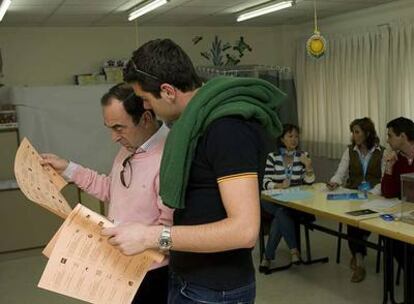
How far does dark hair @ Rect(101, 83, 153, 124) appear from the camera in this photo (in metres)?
1.48

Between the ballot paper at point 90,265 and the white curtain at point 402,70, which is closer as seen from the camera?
the ballot paper at point 90,265

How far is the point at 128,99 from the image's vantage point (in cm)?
148

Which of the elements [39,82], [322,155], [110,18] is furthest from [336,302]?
[39,82]

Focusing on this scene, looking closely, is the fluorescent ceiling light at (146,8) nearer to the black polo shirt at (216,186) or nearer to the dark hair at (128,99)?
the dark hair at (128,99)

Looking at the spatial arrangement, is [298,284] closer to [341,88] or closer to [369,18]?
[341,88]

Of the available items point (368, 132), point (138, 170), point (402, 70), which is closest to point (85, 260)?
point (138, 170)

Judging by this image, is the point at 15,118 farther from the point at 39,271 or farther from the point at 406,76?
the point at 406,76

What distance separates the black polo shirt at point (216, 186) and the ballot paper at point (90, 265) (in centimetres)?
10

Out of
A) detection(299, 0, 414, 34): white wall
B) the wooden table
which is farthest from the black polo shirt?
detection(299, 0, 414, 34): white wall

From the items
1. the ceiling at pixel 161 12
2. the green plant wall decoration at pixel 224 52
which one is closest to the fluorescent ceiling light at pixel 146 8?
the ceiling at pixel 161 12

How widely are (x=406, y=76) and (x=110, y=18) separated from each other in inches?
124

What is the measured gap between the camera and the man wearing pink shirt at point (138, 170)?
1483 millimetres

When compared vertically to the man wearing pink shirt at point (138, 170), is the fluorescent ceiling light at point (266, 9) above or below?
above

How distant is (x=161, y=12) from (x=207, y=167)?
438cm
